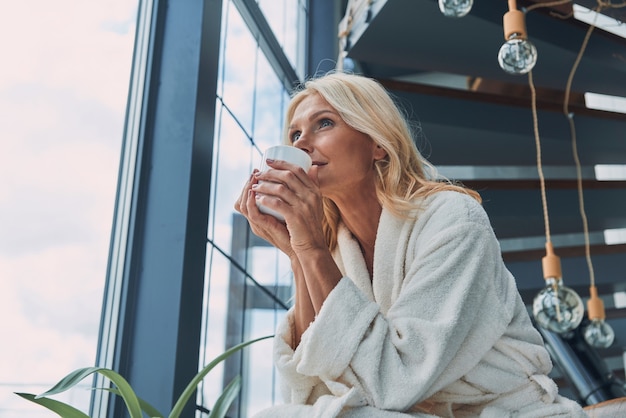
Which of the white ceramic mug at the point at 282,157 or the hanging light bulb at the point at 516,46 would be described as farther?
the hanging light bulb at the point at 516,46

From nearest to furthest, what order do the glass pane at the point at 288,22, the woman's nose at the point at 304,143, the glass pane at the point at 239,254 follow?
the woman's nose at the point at 304,143, the glass pane at the point at 239,254, the glass pane at the point at 288,22

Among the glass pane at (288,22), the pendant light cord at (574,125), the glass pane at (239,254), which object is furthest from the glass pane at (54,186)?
the pendant light cord at (574,125)

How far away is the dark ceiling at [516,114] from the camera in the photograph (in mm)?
3951

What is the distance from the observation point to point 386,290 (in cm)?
142

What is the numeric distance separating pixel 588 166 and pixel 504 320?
4201mm

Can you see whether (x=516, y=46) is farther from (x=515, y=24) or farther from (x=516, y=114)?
(x=516, y=114)

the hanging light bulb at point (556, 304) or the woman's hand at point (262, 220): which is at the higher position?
the hanging light bulb at point (556, 304)

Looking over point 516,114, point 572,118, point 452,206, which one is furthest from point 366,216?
point 572,118

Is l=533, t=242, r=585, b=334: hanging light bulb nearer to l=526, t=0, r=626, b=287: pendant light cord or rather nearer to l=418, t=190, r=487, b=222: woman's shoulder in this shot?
l=526, t=0, r=626, b=287: pendant light cord

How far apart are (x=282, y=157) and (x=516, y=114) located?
3596 millimetres

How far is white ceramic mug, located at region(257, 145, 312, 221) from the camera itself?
1.31 m

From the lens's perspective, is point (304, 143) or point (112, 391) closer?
point (304, 143)

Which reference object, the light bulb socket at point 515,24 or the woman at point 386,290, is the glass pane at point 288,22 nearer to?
the light bulb socket at point 515,24

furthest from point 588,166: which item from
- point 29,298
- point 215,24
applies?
point 29,298
